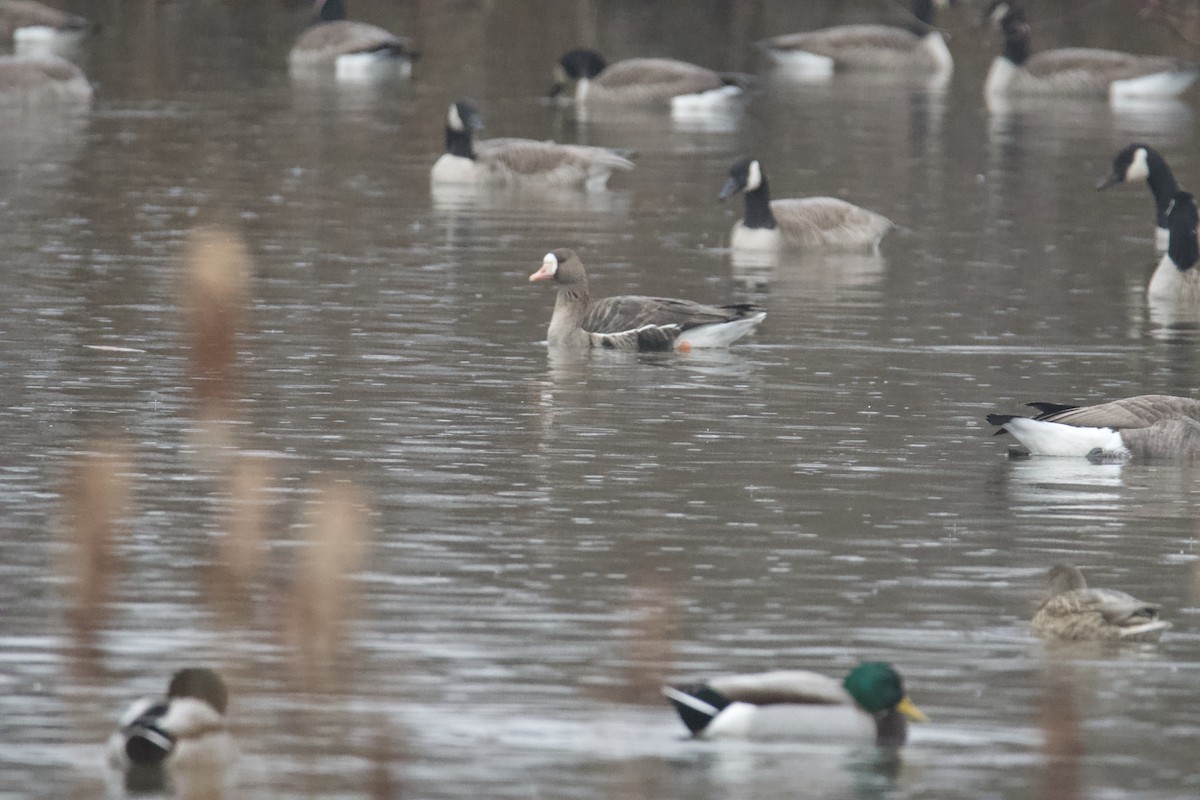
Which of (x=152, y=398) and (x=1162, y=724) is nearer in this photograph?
(x=1162, y=724)

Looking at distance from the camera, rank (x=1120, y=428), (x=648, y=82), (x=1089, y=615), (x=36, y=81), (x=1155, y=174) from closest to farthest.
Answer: (x=1089, y=615)
(x=1120, y=428)
(x=1155, y=174)
(x=36, y=81)
(x=648, y=82)

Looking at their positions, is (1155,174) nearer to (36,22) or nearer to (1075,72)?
(1075,72)

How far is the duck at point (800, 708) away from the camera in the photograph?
9.60m

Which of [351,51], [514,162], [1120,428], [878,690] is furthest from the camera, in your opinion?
[351,51]

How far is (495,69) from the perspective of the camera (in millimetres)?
48406

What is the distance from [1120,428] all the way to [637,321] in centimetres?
520

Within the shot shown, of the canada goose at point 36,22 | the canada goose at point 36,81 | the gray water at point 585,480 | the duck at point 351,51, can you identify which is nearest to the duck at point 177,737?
the gray water at point 585,480

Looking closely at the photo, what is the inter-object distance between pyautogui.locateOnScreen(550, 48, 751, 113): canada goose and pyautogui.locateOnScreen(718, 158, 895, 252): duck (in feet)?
52.6

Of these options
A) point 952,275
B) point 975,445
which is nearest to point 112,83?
A: point 952,275

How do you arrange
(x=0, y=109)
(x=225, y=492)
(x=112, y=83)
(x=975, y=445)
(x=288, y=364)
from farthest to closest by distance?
(x=112, y=83)
(x=0, y=109)
(x=288, y=364)
(x=975, y=445)
(x=225, y=492)

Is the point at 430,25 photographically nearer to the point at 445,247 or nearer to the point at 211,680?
the point at 445,247

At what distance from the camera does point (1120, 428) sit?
15.5 meters

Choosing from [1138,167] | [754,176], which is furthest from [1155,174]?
[754,176]

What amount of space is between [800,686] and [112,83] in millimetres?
36015
